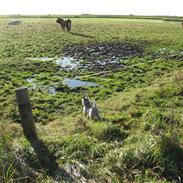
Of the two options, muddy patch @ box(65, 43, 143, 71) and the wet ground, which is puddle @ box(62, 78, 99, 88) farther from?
muddy patch @ box(65, 43, 143, 71)

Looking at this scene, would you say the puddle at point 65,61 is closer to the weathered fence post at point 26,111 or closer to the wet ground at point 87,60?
the wet ground at point 87,60

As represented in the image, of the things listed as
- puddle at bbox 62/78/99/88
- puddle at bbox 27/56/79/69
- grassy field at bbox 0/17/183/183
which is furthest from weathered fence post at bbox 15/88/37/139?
puddle at bbox 27/56/79/69

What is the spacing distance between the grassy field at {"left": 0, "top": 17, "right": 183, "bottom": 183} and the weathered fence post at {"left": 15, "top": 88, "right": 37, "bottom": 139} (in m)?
0.22

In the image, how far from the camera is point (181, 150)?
589 centimetres

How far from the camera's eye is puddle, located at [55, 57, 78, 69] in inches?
755

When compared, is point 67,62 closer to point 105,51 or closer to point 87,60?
point 87,60

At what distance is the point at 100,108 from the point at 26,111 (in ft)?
16.1

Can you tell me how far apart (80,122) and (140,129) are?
157 cm

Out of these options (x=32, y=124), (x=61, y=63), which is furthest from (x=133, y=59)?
(x=32, y=124)

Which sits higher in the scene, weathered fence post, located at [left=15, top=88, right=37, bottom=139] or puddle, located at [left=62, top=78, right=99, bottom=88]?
weathered fence post, located at [left=15, top=88, right=37, bottom=139]

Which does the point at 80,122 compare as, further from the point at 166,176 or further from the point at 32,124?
the point at 166,176

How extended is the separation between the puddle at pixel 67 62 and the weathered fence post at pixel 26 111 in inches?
485

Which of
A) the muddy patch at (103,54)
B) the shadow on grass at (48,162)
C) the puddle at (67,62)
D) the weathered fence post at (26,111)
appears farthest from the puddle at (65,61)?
the shadow on grass at (48,162)

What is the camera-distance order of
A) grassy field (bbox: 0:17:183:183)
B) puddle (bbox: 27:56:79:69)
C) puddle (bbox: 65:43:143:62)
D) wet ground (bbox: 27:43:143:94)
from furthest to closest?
puddle (bbox: 65:43:143:62) < puddle (bbox: 27:56:79:69) < wet ground (bbox: 27:43:143:94) < grassy field (bbox: 0:17:183:183)
